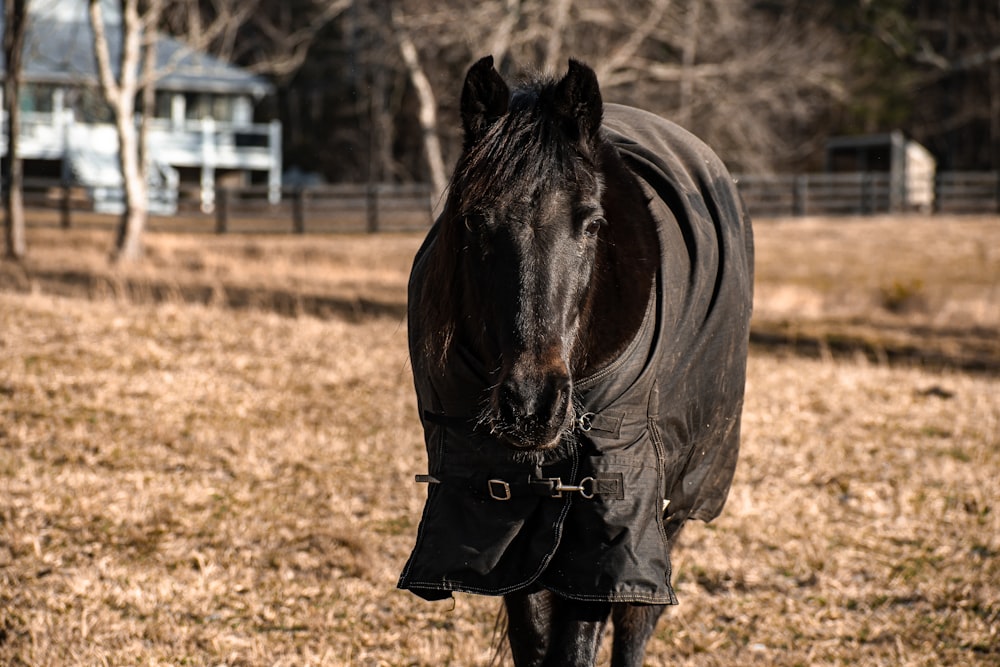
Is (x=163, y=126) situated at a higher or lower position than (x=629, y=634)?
higher

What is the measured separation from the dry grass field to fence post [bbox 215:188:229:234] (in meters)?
16.3

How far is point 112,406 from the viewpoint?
677cm

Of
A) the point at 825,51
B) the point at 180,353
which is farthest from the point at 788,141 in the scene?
the point at 180,353

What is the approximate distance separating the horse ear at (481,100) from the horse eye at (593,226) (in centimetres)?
38

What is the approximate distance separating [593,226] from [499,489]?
29.9 inches

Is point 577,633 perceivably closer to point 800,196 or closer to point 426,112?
point 426,112

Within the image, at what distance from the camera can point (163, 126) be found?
39.9 m

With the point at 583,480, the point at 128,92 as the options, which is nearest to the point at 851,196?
the point at 128,92

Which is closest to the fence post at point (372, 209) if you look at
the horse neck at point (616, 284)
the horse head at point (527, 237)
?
the horse neck at point (616, 284)

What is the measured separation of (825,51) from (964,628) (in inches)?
1035

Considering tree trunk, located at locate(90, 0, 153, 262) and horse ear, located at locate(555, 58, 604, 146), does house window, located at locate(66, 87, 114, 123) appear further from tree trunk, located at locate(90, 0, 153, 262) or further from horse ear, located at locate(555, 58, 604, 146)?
horse ear, located at locate(555, 58, 604, 146)

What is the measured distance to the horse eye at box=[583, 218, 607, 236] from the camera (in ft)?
8.94

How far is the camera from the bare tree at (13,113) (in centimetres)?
1609

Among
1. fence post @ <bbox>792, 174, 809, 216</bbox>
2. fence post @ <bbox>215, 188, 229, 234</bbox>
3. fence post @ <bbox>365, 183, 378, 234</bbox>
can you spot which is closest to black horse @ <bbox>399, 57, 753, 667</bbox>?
fence post @ <bbox>215, 188, 229, 234</bbox>
